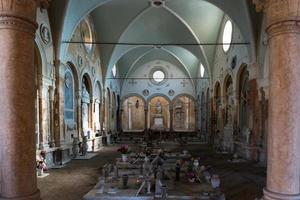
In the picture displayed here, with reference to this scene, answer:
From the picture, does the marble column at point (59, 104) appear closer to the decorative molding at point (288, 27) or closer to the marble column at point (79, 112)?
the marble column at point (79, 112)

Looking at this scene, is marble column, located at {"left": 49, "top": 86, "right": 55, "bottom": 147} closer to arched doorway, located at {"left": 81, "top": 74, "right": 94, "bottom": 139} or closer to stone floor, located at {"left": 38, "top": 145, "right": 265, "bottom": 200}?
stone floor, located at {"left": 38, "top": 145, "right": 265, "bottom": 200}

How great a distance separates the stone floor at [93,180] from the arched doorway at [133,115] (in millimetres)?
22633

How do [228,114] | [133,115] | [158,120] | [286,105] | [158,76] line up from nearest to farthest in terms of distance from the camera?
[286,105]
[228,114]
[158,76]
[158,120]
[133,115]

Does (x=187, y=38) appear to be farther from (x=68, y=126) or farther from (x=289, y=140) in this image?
(x=289, y=140)

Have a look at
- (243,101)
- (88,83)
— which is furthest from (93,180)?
(88,83)

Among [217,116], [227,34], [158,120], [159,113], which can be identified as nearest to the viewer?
[227,34]

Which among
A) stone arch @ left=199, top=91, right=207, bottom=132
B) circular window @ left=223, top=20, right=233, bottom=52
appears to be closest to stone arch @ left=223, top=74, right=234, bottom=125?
circular window @ left=223, top=20, right=233, bottom=52

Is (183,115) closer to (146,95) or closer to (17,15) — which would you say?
(146,95)

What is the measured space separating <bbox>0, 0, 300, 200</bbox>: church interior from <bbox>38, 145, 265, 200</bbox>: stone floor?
0.14 ft

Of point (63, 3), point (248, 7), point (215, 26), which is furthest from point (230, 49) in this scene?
point (63, 3)

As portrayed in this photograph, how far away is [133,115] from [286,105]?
32.5 m

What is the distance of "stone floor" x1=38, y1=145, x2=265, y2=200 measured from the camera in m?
7.71

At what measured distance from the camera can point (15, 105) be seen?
13.5 feet

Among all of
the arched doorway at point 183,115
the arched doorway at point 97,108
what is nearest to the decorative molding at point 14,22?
the arched doorway at point 97,108
